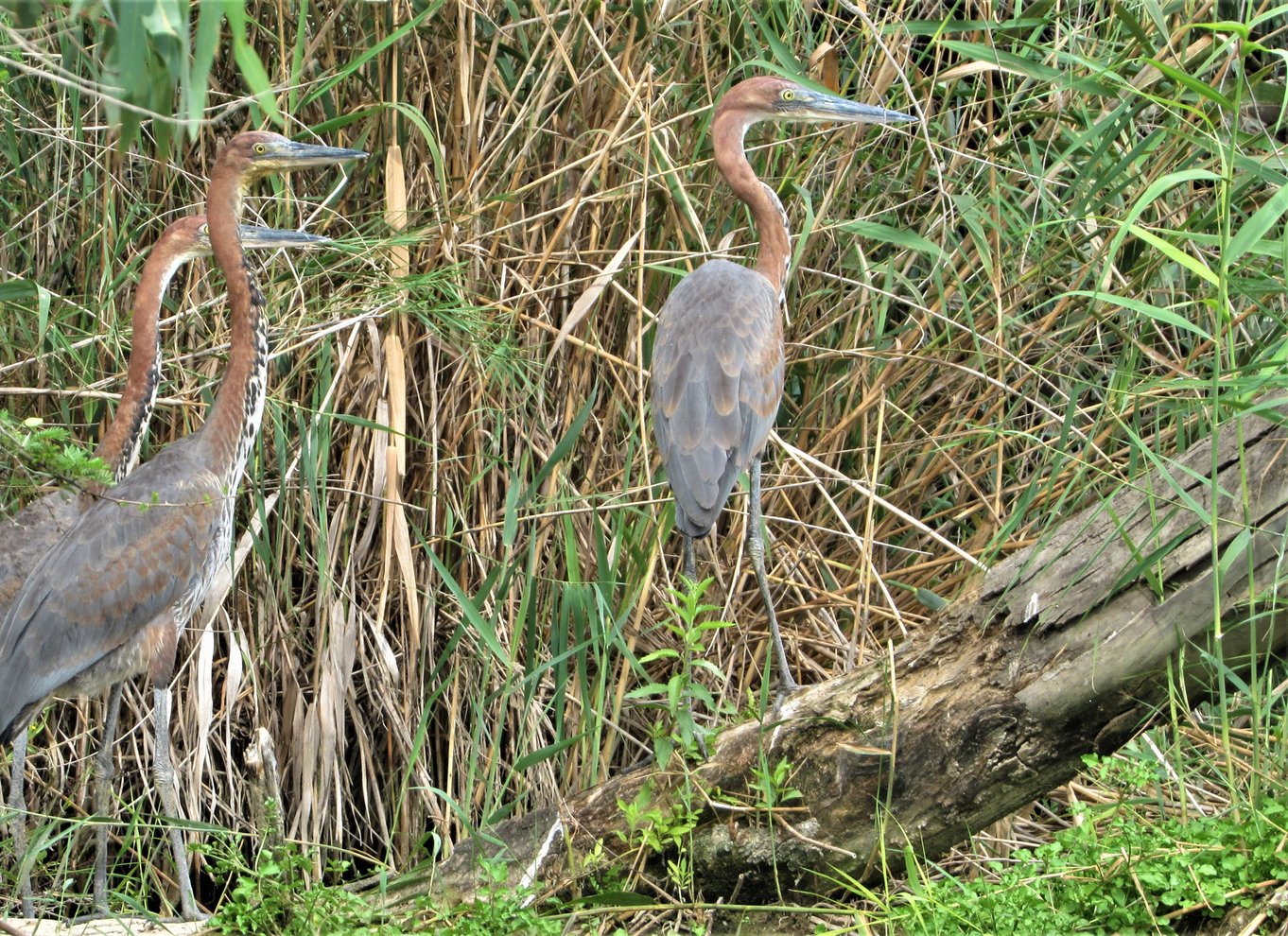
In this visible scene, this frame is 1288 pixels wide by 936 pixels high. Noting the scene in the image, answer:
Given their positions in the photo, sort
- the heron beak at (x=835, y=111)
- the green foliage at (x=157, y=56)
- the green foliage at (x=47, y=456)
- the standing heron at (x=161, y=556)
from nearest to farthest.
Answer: the green foliage at (x=157, y=56) < the green foliage at (x=47, y=456) < the standing heron at (x=161, y=556) < the heron beak at (x=835, y=111)

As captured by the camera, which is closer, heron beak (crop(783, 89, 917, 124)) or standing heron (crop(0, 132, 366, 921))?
standing heron (crop(0, 132, 366, 921))

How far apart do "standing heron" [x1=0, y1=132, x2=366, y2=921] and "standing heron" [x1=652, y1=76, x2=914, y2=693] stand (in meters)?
0.94

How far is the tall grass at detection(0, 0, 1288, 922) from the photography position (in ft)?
11.3

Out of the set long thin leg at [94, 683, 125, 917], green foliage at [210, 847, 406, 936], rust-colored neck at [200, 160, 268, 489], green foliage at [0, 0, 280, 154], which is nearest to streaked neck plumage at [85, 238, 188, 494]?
rust-colored neck at [200, 160, 268, 489]

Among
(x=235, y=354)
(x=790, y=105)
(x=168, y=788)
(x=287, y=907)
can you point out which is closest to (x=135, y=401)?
(x=235, y=354)

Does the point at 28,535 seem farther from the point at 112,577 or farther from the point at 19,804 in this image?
the point at 19,804

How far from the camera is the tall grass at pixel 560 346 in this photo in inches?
136

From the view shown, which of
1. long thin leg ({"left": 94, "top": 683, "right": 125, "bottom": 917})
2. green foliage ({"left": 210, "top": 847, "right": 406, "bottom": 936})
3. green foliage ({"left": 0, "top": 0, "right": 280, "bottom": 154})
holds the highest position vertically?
green foliage ({"left": 0, "top": 0, "right": 280, "bottom": 154})

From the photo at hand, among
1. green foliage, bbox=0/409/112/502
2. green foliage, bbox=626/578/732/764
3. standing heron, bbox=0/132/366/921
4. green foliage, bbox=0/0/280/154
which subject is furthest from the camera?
standing heron, bbox=0/132/366/921

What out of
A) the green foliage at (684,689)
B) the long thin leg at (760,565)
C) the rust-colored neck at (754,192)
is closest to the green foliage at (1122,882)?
the green foliage at (684,689)

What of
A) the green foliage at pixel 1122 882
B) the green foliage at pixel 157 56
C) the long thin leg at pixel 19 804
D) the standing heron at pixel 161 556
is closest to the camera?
the green foliage at pixel 157 56

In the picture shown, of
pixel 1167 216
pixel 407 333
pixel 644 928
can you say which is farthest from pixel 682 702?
pixel 1167 216

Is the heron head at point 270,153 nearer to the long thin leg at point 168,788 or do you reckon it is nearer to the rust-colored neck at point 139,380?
the rust-colored neck at point 139,380

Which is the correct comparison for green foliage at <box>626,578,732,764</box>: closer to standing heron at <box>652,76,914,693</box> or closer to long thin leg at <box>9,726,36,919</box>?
standing heron at <box>652,76,914,693</box>
